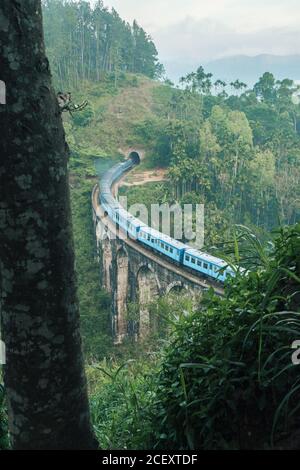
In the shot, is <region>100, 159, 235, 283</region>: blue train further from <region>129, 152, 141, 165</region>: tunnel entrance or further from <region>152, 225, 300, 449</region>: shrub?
<region>129, 152, 141, 165</region>: tunnel entrance

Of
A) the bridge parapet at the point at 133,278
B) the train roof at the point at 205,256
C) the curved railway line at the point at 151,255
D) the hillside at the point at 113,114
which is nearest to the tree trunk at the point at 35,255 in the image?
the curved railway line at the point at 151,255

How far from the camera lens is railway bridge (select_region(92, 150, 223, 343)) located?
13672 mm

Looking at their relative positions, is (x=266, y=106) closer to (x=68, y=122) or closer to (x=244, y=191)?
(x=244, y=191)

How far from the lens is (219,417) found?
1419 millimetres

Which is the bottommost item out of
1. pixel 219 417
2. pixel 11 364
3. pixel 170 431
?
pixel 170 431

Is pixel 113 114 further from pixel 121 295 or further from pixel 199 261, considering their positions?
pixel 199 261

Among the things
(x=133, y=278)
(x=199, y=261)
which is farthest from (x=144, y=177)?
(x=199, y=261)

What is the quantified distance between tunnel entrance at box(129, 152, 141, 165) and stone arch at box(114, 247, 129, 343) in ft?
54.1

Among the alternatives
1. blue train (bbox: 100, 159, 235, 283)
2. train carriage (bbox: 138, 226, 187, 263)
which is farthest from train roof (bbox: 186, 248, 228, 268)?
train carriage (bbox: 138, 226, 187, 263)

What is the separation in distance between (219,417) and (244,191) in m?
27.0

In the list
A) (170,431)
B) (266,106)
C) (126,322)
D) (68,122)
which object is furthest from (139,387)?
(266,106)

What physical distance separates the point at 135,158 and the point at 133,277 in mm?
18610

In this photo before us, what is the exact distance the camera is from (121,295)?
1880 cm

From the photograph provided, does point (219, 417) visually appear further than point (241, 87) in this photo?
No
